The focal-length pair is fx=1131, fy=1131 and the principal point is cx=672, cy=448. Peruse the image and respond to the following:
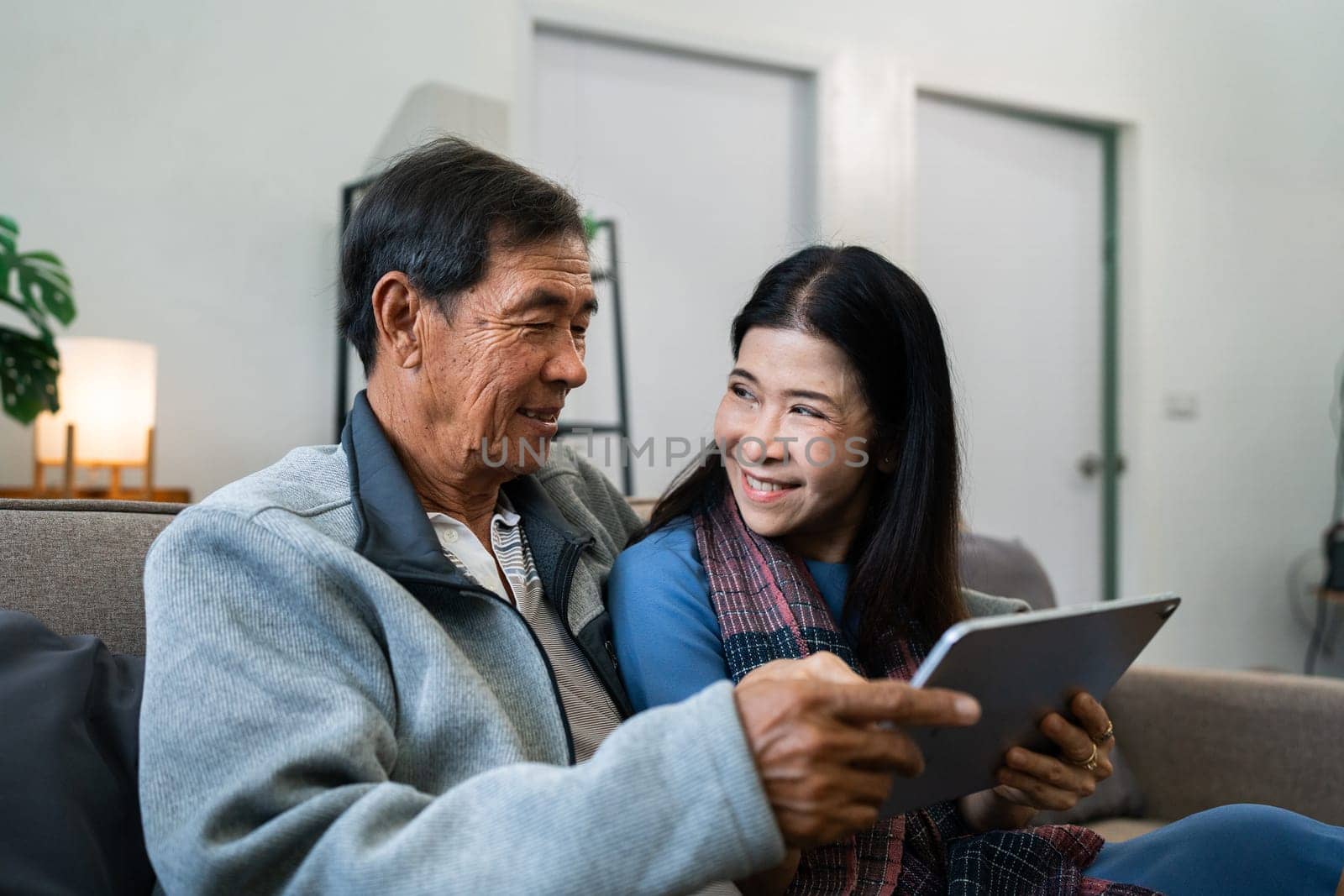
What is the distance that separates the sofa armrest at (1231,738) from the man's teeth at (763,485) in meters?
1.01

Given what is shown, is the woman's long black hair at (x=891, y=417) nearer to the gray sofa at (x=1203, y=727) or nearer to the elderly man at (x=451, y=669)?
the elderly man at (x=451, y=669)

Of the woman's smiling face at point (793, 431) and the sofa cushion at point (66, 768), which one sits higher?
the woman's smiling face at point (793, 431)

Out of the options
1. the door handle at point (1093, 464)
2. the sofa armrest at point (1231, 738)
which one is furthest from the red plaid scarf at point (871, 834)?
the door handle at point (1093, 464)

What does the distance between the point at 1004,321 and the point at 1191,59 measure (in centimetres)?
137

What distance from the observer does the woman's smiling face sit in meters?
1.29

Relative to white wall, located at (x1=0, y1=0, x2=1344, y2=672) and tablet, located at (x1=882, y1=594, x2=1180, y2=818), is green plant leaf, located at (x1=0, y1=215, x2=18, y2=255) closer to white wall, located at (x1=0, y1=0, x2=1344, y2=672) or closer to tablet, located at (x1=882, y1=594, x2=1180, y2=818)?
white wall, located at (x1=0, y1=0, x2=1344, y2=672)

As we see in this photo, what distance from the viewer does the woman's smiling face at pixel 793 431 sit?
129 cm

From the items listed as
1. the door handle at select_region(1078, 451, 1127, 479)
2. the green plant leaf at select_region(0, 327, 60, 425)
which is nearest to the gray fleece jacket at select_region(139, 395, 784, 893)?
the green plant leaf at select_region(0, 327, 60, 425)

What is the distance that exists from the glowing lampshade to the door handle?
3320 millimetres

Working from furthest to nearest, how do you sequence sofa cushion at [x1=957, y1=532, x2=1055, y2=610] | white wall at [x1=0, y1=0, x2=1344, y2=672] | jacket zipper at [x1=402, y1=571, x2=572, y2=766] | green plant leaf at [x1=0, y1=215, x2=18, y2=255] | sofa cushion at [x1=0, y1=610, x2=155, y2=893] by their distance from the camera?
white wall at [x1=0, y1=0, x2=1344, y2=672] → green plant leaf at [x1=0, y1=215, x2=18, y2=255] → sofa cushion at [x1=957, y1=532, x2=1055, y2=610] → jacket zipper at [x1=402, y1=571, x2=572, y2=766] → sofa cushion at [x1=0, y1=610, x2=155, y2=893]

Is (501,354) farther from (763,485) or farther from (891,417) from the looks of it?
(891,417)

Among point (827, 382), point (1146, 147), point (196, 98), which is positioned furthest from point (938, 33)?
point (827, 382)

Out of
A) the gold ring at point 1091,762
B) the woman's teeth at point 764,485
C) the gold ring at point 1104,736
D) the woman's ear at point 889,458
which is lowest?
the gold ring at point 1091,762

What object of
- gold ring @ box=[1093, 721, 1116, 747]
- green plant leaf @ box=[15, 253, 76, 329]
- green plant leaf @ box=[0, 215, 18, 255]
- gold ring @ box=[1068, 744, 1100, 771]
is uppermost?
green plant leaf @ box=[0, 215, 18, 255]
